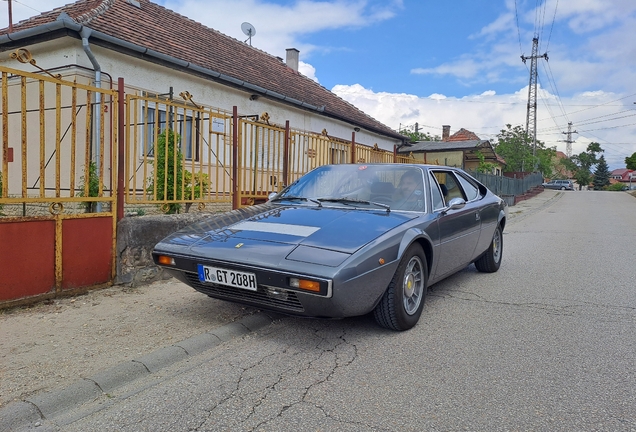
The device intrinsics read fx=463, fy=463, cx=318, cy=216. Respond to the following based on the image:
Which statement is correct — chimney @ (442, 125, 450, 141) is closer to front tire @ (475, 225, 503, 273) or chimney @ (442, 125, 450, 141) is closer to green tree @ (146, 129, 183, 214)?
front tire @ (475, 225, 503, 273)

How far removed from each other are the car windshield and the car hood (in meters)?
0.24

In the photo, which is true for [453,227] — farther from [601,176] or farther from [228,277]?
[601,176]

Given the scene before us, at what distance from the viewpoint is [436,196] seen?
4621mm

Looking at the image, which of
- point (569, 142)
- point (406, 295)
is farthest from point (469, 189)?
point (569, 142)

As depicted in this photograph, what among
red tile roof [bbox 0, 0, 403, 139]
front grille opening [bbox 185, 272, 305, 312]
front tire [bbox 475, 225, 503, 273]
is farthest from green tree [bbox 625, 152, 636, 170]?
front grille opening [bbox 185, 272, 305, 312]

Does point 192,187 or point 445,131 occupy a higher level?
point 445,131

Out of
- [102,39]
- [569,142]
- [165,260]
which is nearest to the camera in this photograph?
[165,260]

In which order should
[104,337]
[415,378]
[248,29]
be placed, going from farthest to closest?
[248,29] → [104,337] → [415,378]

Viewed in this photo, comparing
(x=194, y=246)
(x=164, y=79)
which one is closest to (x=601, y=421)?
(x=194, y=246)

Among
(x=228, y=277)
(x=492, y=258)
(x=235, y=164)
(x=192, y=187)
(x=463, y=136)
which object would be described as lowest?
(x=492, y=258)

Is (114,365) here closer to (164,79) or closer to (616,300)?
(616,300)

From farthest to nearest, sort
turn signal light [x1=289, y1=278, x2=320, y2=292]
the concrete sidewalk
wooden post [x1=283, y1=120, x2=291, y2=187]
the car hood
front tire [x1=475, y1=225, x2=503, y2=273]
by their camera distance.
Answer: wooden post [x1=283, y1=120, x2=291, y2=187], front tire [x1=475, y1=225, x2=503, y2=273], the car hood, turn signal light [x1=289, y1=278, x2=320, y2=292], the concrete sidewalk

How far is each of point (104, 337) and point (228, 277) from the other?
1.07 meters

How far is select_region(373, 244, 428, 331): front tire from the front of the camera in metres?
3.63
